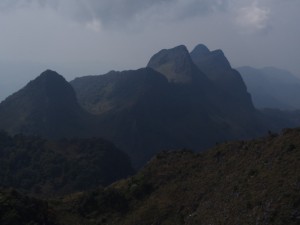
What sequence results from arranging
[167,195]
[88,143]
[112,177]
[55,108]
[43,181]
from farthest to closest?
[55,108] < [88,143] < [112,177] < [43,181] < [167,195]

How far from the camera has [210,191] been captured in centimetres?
4753

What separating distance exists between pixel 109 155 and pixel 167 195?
224 ft

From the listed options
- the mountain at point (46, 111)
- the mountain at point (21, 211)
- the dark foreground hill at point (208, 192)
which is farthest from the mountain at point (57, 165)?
the mountain at point (21, 211)

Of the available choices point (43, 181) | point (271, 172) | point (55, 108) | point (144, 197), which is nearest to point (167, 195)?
point (144, 197)

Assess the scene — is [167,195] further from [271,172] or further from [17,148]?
[17,148]

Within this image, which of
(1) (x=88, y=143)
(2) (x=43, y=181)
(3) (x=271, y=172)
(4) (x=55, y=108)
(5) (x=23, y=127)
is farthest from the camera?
(4) (x=55, y=108)

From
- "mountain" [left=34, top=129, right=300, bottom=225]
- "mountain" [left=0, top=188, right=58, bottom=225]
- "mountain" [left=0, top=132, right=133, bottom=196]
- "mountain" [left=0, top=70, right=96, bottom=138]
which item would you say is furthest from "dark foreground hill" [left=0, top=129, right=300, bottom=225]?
"mountain" [left=0, top=70, right=96, bottom=138]

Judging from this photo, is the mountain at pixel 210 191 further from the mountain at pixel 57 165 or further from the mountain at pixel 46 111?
the mountain at pixel 46 111

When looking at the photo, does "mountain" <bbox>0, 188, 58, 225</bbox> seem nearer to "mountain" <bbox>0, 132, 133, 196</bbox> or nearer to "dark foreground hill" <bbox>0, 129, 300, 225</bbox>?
"dark foreground hill" <bbox>0, 129, 300, 225</bbox>

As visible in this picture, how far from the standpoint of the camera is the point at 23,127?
163m

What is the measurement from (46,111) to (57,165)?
7249 centimetres

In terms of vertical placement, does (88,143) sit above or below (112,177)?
above

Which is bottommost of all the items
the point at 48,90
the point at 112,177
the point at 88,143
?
the point at 112,177

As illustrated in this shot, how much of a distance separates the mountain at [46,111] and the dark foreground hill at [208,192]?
357ft
